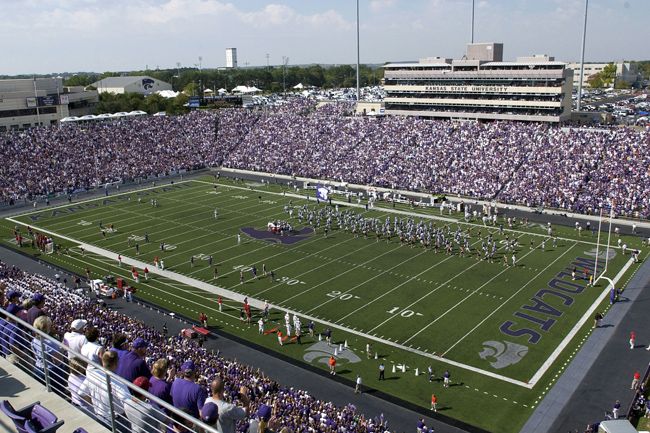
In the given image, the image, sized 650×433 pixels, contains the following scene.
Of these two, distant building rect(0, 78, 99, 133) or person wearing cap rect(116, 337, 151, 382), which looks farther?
distant building rect(0, 78, 99, 133)

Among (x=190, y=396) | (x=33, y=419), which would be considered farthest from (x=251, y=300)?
(x=33, y=419)

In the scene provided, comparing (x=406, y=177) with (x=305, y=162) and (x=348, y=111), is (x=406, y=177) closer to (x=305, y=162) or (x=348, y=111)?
(x=305, y=162)

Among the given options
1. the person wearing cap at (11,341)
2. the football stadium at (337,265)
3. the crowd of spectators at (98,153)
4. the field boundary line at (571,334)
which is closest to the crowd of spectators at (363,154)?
the crowd of spectators at (98,153)

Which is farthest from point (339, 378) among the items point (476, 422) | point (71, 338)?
point (71, 338)

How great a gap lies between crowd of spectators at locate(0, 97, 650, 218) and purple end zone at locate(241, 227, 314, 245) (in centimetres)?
1695

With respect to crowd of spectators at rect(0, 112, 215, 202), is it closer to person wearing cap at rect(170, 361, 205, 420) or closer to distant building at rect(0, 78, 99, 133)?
distant building at rect(0, 78, 99, 133)

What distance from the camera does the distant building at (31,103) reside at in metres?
70.7

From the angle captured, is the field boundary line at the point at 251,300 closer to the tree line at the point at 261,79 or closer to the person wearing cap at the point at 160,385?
the person wearing cap at the point at 160,385

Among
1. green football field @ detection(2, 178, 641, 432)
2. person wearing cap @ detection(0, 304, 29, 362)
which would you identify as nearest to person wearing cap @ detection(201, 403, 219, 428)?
person wearing cap @ detection(0, 304, 29, 362)

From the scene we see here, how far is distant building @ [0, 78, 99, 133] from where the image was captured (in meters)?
70.7

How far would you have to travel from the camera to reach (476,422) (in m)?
19.1

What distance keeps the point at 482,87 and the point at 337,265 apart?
39183 mm

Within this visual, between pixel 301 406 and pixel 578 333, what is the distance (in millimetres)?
14140

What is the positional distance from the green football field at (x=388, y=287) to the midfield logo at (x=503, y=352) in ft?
0.27
